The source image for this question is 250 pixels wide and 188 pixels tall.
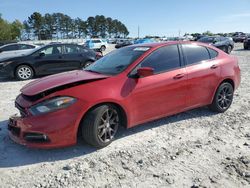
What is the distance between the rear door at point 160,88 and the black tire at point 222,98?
0.95 meters

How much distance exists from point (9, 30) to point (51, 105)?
6963 centimetres

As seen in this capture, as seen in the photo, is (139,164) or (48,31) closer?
(139,164)

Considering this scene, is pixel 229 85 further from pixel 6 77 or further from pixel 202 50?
pixel 6 77

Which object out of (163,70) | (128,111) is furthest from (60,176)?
(163,70)

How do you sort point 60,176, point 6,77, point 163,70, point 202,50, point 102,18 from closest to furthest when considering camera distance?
1. point 60,176
2. point 163,70
3. point 202,50
4. point 6,77
5. point 102,18

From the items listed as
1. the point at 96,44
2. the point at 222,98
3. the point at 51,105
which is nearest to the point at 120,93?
the point at 51,105

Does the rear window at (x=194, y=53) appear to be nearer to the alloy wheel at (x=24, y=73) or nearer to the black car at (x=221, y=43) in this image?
the alloy wheel at (x=24, y=73)

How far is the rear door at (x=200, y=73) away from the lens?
5238 millimetres

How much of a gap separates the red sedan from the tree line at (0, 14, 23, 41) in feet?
215

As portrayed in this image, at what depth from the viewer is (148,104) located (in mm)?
4629

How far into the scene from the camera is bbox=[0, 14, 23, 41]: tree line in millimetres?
63781

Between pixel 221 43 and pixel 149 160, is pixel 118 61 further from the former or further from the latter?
pixel 221 43

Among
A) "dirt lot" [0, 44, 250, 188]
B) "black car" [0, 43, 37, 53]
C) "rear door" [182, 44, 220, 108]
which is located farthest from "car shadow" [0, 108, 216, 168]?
"black car" [0, 43, 37, 53]

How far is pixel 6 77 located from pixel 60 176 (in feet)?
29.8
